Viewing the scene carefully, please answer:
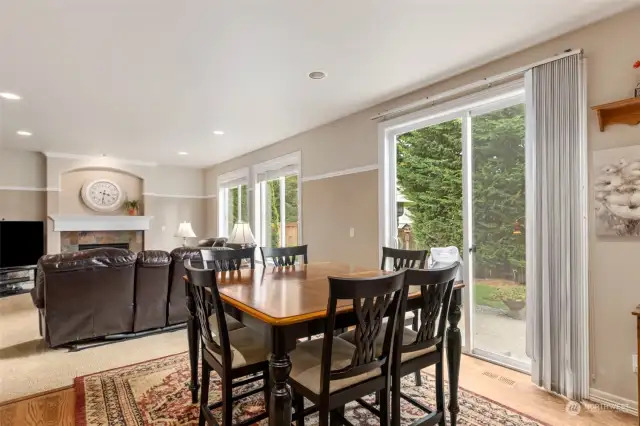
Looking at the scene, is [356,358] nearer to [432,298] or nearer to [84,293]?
[432,298]

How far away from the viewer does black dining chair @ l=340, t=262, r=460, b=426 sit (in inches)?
69.7

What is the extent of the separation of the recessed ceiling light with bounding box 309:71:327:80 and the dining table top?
1769 mm

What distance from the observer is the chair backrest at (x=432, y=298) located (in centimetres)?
175

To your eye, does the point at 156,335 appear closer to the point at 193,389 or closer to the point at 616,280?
the point at 193,389

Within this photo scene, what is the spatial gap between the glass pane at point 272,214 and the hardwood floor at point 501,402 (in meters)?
4.08

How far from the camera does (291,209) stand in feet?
19.9

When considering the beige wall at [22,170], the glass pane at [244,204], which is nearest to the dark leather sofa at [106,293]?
the glass pane at [244,204]

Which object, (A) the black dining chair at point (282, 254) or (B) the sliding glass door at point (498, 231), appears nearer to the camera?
(B) the sliding glass door at point (498, 231)

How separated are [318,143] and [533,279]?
3.32 metres

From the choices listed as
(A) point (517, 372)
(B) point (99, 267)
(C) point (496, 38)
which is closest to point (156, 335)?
(B) point (99, 267)

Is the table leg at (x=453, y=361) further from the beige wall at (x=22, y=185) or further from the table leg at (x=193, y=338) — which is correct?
the beige wall at (x=22, y=185)

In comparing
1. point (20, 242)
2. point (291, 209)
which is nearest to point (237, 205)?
point (291, 209)

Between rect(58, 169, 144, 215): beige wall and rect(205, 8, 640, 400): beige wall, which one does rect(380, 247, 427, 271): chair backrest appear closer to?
rect(205, 8, 640, 400): beige wall

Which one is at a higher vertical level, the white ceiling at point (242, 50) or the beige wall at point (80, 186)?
the white ceiling at point (242, 50)
